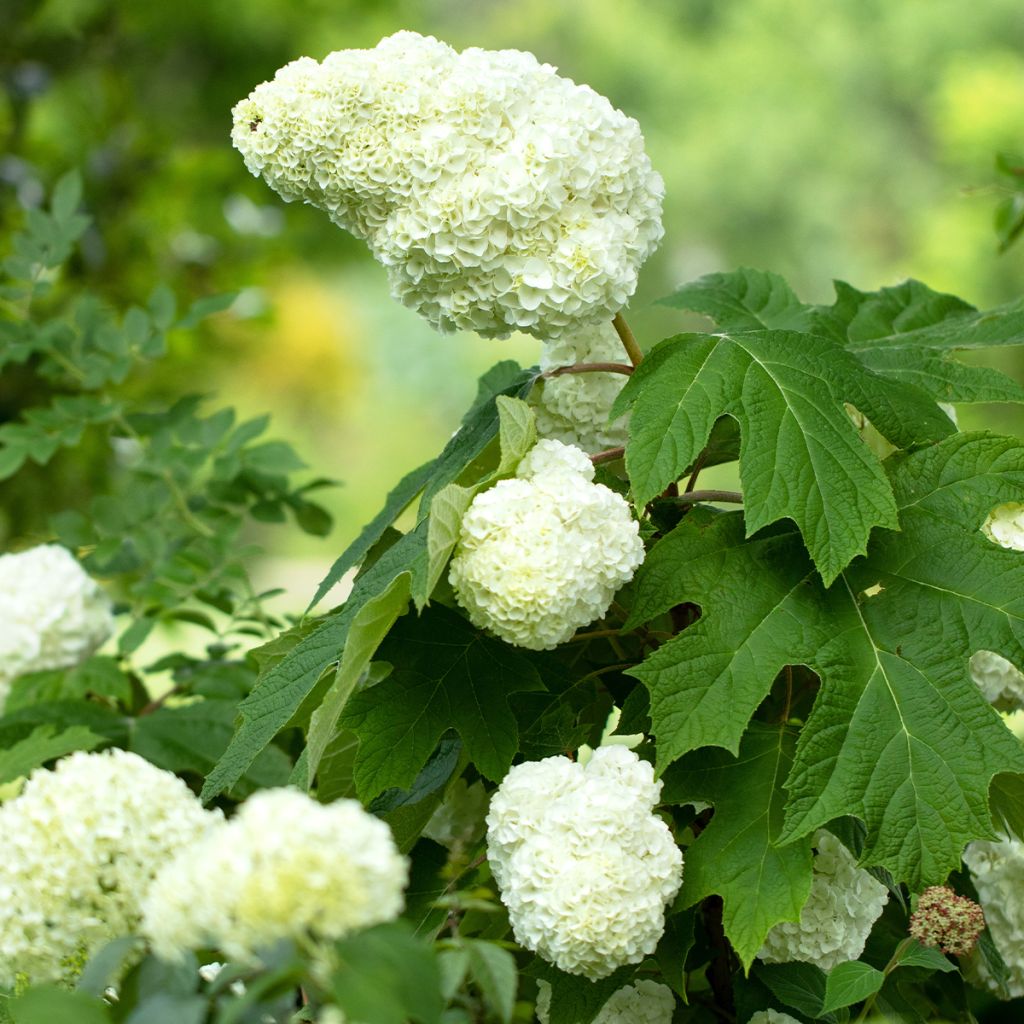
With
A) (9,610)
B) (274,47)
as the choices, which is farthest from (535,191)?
(274,47)

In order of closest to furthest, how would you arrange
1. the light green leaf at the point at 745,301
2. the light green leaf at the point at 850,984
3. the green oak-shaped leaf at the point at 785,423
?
the light green leaf at the point at 850,984, the green oak-shaped leaf at the point at 785,423, the light green leaf at the point at 745,301

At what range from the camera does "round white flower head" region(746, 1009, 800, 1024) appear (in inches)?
44.2

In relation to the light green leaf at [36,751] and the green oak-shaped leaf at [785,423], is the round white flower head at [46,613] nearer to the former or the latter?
the light green leaf at [36,751]

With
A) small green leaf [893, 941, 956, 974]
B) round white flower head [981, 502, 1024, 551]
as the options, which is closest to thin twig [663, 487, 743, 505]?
round white flower head [981, 502, 1024, 551]

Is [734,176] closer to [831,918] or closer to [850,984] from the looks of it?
[831,918]

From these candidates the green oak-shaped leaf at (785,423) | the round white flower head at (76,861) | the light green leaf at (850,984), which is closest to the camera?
the round white flower head at (76,861)

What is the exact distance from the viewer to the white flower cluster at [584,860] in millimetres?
945

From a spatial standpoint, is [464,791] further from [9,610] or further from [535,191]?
[9,610]

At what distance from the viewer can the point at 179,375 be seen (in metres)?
3.18

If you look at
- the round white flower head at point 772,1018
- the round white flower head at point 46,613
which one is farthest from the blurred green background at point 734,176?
the round white flower head at point 772,1018

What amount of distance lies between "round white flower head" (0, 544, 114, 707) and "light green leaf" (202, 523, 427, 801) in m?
0.76

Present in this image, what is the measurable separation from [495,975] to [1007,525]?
28.0 inches

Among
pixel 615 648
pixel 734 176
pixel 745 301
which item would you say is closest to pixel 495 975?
pixel 615 648

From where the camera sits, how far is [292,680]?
3.51 feet
